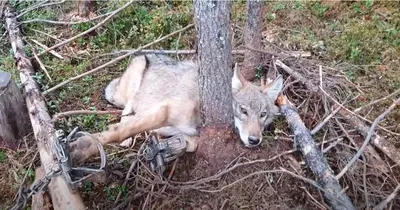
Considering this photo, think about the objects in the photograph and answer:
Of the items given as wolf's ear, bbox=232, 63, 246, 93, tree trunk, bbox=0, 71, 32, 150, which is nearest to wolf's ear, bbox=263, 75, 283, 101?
wolf's ear, bbox=232, 63, 246, 93

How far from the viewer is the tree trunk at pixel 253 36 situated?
538 centimetres

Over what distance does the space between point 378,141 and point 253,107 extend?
1.41 meters

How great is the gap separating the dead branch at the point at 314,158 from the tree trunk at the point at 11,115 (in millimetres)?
3082

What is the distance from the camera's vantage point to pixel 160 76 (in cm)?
573

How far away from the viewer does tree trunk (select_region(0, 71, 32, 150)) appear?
4.94 meters

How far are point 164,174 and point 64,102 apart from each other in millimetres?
1974

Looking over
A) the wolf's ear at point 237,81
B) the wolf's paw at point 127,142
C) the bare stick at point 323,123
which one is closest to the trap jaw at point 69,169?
the wolf's paw at point 127,142

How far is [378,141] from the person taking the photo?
4.84m

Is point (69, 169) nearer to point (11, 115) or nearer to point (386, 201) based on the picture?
point (11, 115)

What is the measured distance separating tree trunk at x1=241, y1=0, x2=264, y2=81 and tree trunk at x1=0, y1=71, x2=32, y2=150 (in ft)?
9.35

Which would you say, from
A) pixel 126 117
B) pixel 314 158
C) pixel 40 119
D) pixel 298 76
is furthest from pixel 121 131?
pixel 298 76

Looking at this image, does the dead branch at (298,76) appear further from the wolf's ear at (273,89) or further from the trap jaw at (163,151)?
the trap jaw at (163,151)

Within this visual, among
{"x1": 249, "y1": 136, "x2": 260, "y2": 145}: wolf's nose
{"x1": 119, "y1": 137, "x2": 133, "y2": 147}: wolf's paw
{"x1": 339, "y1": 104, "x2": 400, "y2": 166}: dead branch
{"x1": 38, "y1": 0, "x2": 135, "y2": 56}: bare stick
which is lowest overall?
{"x1": 339, "y1": 104, "x2": 400, "y2": 166}: dead branch

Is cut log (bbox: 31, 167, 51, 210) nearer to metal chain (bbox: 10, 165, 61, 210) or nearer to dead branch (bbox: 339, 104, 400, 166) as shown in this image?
metal chain (bbox: 10, 165, 61, 210)
